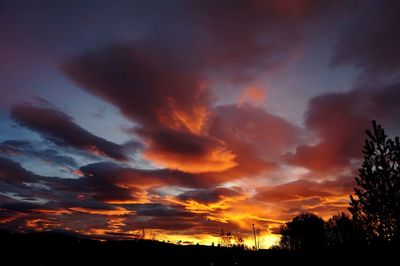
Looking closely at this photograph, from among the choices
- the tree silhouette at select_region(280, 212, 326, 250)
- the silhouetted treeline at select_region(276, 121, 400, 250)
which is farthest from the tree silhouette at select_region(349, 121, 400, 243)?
the tree silhouette at select_region(280, 212, 326, 250)

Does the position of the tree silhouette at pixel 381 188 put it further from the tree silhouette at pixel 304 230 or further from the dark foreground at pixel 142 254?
the tree silhouette at pixel 304 230

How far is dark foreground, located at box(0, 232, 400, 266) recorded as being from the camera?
53.7 feet

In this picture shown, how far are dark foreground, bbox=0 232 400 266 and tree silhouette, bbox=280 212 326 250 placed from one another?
58.5m

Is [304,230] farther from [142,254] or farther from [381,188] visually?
[142,254]

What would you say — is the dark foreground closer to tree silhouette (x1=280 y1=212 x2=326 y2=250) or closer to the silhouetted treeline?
the silhouetted treeline

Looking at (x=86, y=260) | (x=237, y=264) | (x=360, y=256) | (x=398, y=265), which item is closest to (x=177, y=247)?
(x=237, y=264)

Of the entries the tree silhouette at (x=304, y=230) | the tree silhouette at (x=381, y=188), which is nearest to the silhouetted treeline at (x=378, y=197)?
the tree silhouette at (x=381, y=188)

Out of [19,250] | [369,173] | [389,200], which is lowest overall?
→ [19,250]

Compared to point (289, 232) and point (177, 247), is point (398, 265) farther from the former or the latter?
point (289, 232)

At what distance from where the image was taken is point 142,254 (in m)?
19.4

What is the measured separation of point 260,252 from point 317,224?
63.0 m

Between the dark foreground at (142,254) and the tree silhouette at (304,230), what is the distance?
58.5 m

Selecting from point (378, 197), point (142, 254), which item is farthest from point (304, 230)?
point (142, 254)

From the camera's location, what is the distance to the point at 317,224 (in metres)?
79.1
